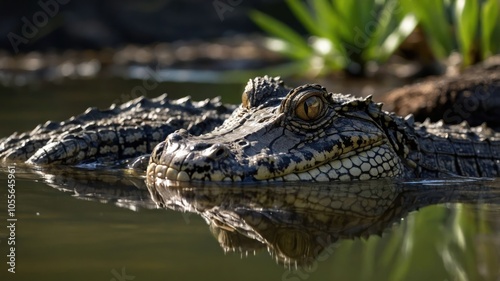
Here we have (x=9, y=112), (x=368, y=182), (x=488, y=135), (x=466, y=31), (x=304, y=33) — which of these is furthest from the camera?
(x=304, y=33)

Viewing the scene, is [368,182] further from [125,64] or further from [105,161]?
[125,64]

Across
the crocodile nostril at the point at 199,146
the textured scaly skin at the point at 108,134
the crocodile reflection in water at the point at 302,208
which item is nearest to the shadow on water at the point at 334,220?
the crocodile reflection in water at the point at 302,208

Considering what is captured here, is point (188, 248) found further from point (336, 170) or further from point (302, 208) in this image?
point (336, 170)

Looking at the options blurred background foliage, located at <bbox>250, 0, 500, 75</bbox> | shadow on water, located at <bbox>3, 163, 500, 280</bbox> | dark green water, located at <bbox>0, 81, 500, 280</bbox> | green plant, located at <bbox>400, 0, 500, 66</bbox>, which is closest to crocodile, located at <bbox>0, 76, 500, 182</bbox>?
shadow on water, located at <bbox>3, 163, 500, 280</bbox>

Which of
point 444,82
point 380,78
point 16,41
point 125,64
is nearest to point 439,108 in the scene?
point 444,82

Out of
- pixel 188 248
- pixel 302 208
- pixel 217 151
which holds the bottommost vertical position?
pixel 188 248

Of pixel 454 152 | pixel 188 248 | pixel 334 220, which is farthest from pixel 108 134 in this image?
pixel 188 248

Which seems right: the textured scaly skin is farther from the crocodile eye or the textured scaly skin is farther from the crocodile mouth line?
the crocodile eye
